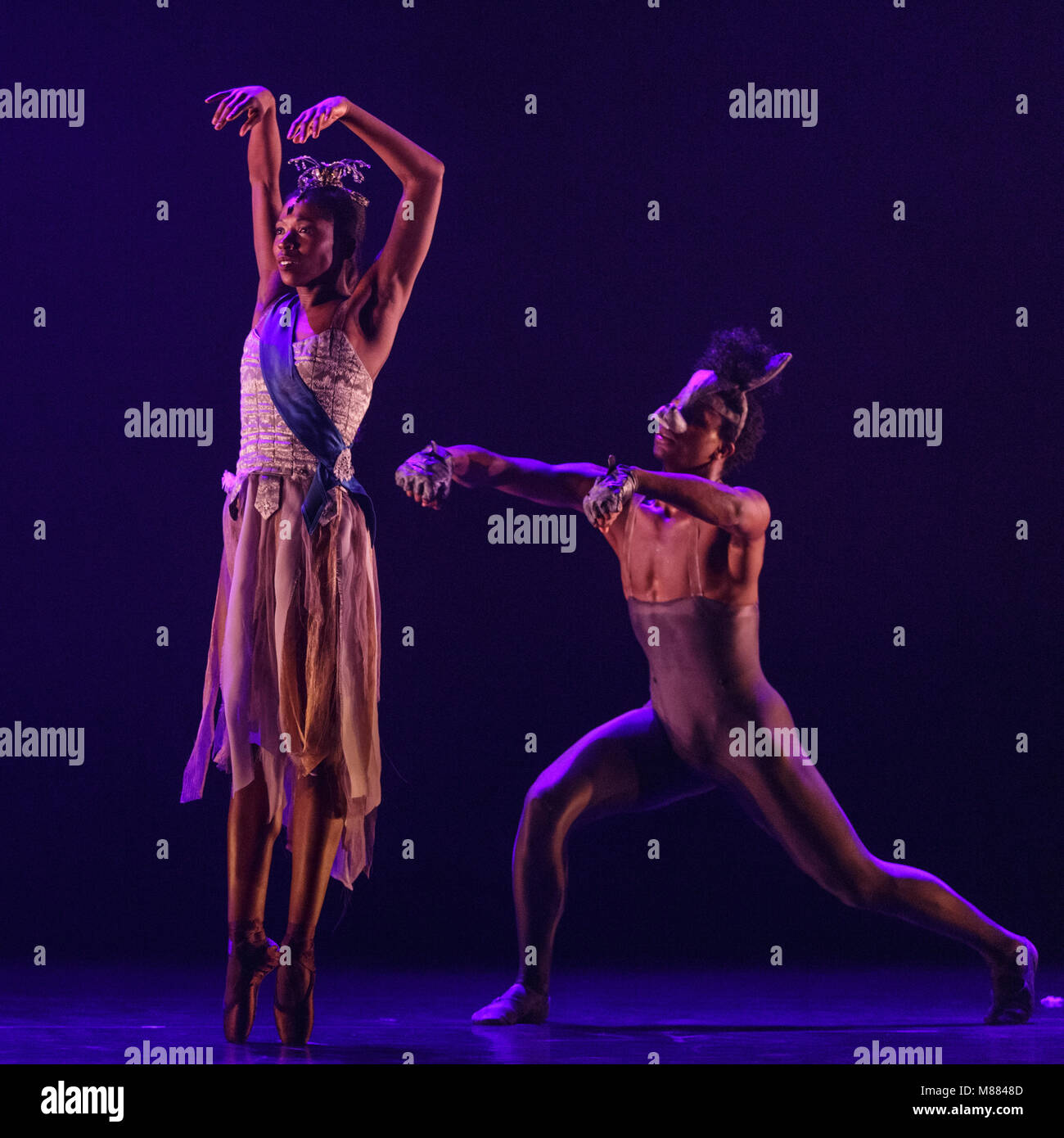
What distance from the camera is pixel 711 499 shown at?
4.11 metres

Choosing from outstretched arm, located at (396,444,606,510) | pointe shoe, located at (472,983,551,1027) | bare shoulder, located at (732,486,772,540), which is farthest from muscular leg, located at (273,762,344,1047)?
bare shoulder, located at (732,486,772,540)

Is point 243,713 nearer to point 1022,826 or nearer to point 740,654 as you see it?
point 740,654

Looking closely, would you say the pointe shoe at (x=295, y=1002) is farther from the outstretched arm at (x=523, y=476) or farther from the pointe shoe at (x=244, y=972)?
the outstretched arm at (x=523, y=476)

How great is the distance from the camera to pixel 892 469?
5504 mm

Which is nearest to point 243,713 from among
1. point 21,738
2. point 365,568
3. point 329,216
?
point 365,568

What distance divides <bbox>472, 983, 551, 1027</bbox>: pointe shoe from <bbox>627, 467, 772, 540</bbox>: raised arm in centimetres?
132

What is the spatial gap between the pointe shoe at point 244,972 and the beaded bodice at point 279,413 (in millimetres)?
969

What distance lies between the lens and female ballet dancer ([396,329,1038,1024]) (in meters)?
4.10

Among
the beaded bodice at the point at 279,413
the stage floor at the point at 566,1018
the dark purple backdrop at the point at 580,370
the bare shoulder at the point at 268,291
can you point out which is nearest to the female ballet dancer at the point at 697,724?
the stage floor at the point at 566,1018

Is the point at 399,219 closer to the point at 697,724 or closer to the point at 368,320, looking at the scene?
the point at 368,320

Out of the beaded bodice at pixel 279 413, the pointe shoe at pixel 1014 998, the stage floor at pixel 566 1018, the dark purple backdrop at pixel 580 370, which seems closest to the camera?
the stage floor at pixel 566 1018

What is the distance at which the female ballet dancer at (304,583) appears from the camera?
3658mm

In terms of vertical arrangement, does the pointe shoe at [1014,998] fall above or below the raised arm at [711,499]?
below
